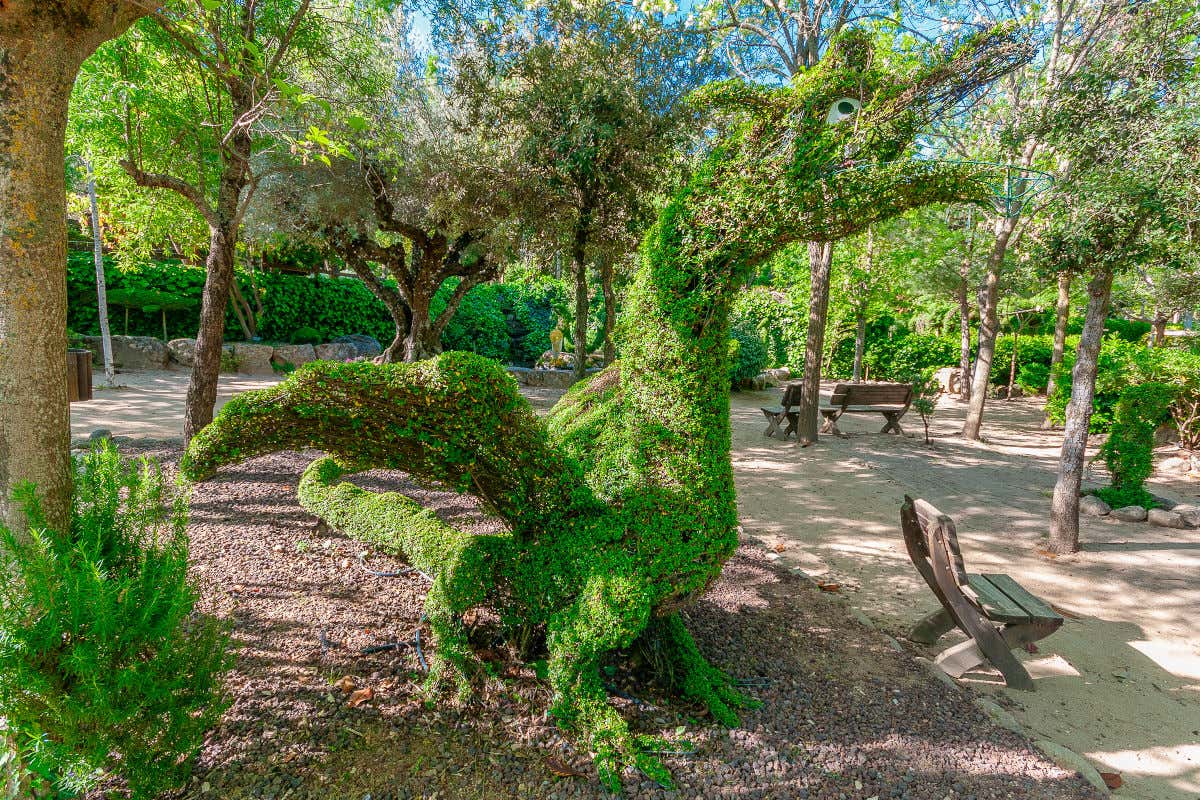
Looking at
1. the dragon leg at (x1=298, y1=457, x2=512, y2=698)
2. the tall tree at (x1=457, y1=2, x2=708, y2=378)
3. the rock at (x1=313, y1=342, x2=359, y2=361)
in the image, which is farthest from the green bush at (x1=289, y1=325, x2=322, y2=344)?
the dragon leg at (x1=298, y1=457, x2=512, y2=698)

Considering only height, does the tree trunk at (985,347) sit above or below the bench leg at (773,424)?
above

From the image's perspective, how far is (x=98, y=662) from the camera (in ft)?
6.17

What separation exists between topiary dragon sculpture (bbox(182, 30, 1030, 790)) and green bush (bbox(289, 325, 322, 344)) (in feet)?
47.3

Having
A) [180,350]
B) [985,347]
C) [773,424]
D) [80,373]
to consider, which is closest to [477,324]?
[180,350]

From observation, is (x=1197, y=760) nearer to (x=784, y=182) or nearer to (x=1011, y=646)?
(x=1011, y=646)

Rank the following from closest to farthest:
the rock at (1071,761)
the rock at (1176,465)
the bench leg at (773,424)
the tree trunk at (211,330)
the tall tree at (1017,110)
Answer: the rock at (1071,761)
the tree trunk at (211,330)
the tall tree at (1017,110)
the rock at (1176,465)
the bench leg at (773,424)

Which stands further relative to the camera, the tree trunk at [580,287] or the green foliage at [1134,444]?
the tree trunk at [580,287]

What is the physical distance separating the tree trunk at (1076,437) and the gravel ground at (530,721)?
3.04 m

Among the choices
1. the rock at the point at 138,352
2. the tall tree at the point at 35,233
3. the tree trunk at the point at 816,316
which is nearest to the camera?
the tall tree at the point at 35,233

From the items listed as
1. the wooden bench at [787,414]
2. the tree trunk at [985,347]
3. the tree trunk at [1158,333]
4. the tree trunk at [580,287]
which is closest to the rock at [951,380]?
the tree trunk at [1158,333]

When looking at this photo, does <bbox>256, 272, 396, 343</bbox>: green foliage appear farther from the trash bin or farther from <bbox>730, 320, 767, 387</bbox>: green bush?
the trash bin

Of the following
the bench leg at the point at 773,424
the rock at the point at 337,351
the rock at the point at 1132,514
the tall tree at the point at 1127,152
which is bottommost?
the rock at the point at 1132,514

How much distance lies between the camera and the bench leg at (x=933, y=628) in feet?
12.3

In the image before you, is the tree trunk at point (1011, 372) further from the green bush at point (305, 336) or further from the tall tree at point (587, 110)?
the green bush at point (305, 336)
